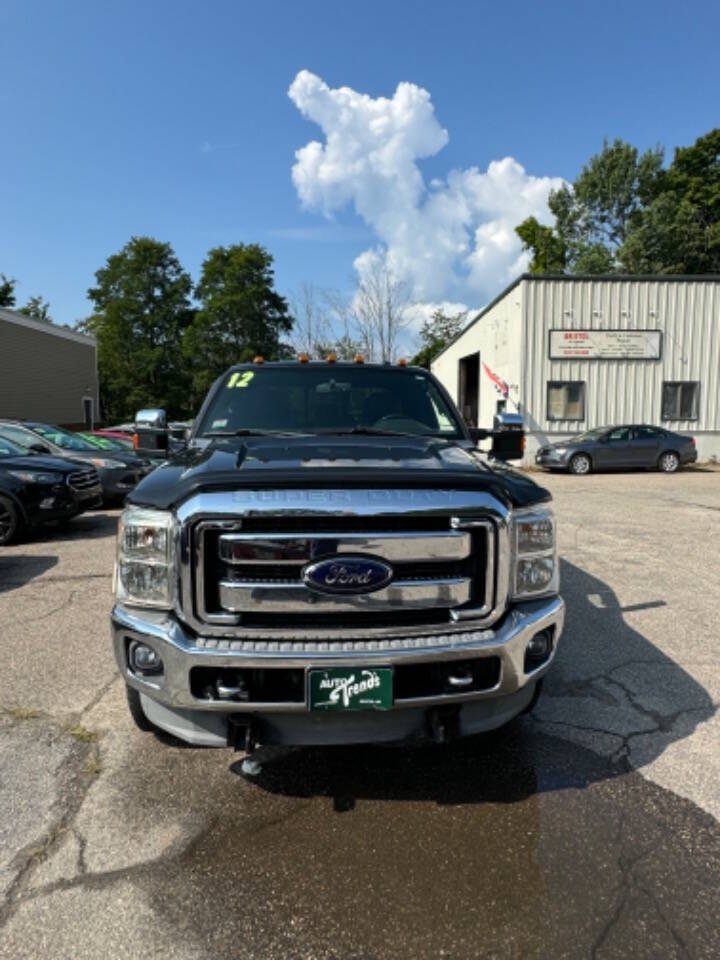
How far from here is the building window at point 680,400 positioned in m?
21.3

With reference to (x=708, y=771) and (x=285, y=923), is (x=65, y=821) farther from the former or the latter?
(x=708, y=771)

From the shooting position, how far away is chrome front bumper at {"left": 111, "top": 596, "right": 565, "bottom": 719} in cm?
223

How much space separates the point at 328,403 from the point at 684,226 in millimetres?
47839

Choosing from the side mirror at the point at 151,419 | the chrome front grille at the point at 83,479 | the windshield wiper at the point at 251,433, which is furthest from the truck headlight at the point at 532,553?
the chrome front grille at the point at 83,479

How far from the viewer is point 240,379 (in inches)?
165

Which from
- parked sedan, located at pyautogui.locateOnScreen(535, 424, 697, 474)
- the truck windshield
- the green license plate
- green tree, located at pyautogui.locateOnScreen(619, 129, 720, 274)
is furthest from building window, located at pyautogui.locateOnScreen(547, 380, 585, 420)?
green tree, located at pyautogui.locateOnScreen(619, 129, 720, 274)

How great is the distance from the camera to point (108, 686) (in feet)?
12.2

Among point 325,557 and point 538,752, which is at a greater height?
point 325,557

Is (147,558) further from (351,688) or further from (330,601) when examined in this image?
(351,688)

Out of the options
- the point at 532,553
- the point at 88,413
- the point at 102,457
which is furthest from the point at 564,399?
the point at 88,413

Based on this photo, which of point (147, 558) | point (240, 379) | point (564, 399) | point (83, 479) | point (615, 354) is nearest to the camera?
point (147, 558)

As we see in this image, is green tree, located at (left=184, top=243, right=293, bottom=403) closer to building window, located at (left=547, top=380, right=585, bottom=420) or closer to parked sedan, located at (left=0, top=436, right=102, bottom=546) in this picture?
building window, located at (left=547, top=380, right=585, bottom=420)

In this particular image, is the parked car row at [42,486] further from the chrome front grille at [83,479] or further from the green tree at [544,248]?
the green tree at [544,248]

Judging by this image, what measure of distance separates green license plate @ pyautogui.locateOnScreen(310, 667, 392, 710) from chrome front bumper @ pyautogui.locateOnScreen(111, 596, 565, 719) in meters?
0.03
